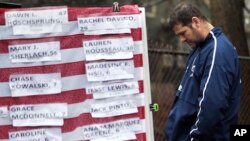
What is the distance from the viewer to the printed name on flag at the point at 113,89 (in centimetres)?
412

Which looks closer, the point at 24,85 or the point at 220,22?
the point at 24,85

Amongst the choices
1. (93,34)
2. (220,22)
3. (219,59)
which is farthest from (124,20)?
(220,22)

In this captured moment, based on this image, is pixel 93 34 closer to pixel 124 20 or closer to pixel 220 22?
pixel 124 20

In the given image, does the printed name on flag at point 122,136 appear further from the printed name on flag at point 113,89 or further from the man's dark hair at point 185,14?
the man's dark hair at point 185,14

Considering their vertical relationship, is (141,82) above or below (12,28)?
below

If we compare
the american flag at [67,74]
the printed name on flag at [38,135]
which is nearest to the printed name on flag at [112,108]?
the american flag at [67,74]

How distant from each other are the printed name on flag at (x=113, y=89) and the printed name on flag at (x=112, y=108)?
6cm

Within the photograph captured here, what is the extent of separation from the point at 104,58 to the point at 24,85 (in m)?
0.58

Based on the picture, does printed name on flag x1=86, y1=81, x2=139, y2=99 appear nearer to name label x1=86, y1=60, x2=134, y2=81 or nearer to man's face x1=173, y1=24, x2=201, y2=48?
name label x1=86, y1=60, x2=134, y2=81

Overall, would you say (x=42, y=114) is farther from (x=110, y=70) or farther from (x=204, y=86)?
(x=204, y=86)

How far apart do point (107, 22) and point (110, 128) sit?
742mm

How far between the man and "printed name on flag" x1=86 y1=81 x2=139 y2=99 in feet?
1.38

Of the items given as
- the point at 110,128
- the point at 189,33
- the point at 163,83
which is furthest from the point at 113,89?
the point at 163,83

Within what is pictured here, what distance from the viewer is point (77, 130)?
13.5 feet
